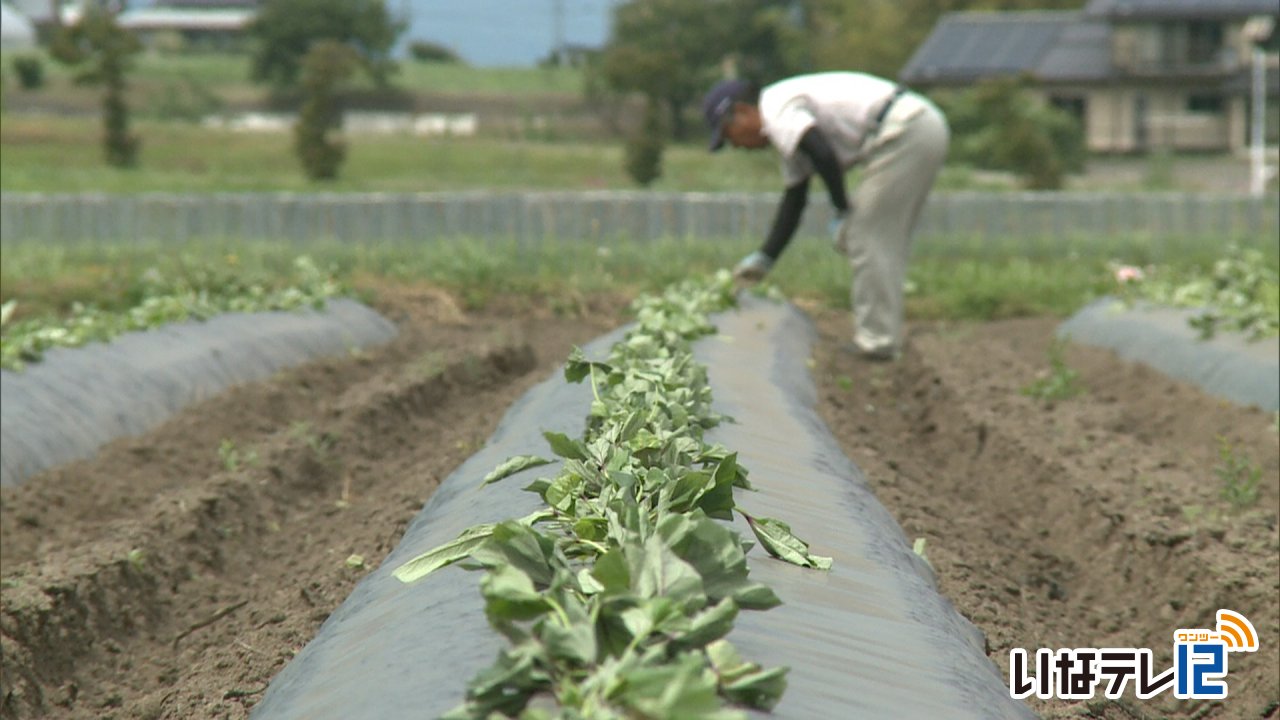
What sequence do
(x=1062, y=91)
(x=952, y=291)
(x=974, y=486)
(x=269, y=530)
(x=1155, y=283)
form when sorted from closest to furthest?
(x=269, y=530), (x=974, y=486), (x=1155, y=283), (x=952, y=291), (x=1062, y=91)

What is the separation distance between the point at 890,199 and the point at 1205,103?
102ft

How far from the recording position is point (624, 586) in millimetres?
2316

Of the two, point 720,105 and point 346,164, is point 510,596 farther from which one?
point 346,164

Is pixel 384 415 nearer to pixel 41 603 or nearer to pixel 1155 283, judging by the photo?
pixel 41 603

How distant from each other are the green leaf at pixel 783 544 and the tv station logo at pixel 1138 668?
0.45m

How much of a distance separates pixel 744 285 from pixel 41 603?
5.15m

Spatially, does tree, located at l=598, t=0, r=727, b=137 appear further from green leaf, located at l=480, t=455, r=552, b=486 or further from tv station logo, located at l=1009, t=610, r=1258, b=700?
green leaf, located at l=480, t=455, r=552, b=486

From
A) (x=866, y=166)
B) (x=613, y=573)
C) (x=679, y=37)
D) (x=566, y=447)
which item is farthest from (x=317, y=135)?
(x=613, y=573)

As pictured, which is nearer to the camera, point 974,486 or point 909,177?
point 974,486

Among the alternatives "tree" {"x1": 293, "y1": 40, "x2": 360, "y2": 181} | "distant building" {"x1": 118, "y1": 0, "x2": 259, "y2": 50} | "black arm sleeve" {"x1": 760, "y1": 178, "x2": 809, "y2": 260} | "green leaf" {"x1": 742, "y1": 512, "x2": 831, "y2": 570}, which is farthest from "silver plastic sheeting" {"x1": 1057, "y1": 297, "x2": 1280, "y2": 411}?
"distant building" {"x1": 118, "y1": 0, "x2": 259, "y2": 50}

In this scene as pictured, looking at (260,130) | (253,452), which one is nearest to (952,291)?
(253,452)

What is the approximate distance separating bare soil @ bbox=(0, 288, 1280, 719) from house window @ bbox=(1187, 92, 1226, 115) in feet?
98.7

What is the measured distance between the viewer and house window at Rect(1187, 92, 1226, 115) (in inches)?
1425

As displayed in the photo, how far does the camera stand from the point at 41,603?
413cm
